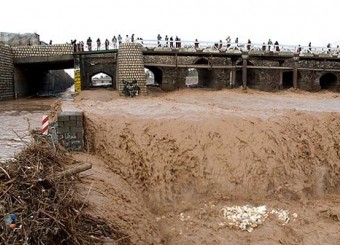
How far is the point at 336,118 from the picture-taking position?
1145 centimetres

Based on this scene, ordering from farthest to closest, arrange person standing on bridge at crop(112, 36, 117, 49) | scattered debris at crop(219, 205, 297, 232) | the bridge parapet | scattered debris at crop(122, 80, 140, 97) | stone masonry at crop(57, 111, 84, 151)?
person standing on bridge at crop(112, 36, 117, 49) → the bridge parapet → scattered debris at crop(122, 80, 140, 97) → stone masonry at crop(57, 111, 84, 151) → scattered debris at crop(219, 205, 297, 232)

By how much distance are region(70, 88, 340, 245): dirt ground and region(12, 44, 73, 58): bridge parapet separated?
15.0 metres

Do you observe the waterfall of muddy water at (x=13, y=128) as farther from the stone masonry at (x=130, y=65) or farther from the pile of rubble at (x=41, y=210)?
the stone masonry at (x=130, y=65)

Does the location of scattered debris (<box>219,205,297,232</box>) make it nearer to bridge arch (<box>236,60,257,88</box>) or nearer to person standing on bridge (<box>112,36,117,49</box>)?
person standing on bridge (<box>112,36,117,49</box>)

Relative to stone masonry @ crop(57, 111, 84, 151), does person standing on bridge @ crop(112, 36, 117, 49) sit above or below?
above

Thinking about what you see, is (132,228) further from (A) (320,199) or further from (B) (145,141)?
(A) (320,199)

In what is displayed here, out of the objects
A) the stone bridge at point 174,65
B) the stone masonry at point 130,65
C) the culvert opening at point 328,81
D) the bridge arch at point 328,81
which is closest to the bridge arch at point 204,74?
the stone bridge at point 174,65

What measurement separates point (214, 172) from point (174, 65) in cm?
1573

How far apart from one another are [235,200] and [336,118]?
17.2ft

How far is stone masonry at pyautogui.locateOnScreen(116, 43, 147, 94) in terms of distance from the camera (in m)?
22.1

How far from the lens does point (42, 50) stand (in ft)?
76.5

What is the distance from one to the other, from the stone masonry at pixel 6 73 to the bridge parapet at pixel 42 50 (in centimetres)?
62

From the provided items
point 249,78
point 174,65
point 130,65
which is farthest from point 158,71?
point 249,78

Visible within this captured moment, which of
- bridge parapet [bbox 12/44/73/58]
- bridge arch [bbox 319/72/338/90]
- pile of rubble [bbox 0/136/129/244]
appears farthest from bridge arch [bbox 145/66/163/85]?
pile of rubble [bbox 0/136/129/244]
